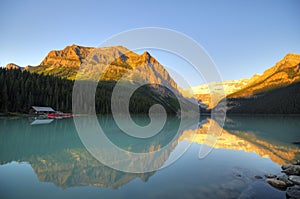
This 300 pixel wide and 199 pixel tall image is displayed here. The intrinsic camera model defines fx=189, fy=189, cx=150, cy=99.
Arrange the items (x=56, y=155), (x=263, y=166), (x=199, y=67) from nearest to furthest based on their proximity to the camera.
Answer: (x=263, y=166), (x=56, y=155), (x=199, y=67)

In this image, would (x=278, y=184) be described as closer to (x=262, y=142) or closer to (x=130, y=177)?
(x=130, y=177)

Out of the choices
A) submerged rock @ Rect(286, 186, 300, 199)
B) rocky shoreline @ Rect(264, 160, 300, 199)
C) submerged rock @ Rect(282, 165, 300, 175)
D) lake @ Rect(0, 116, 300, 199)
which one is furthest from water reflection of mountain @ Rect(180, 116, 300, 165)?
submerged rock @ Rect(286, 186, 300, 199)

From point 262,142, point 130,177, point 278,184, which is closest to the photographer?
point 278,184

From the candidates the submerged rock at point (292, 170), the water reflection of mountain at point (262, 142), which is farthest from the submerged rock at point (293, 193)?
the water reflection of mountain at point (262, 142)

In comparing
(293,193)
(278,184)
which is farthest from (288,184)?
(293,193)

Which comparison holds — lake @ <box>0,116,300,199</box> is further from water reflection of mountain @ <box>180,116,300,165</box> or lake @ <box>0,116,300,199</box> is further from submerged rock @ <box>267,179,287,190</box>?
water reflection of mountain @ <box>180,116,300,165</box>

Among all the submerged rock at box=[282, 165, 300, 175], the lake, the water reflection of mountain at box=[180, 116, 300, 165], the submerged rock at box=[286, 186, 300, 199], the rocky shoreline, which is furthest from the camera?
the water reflection of mountain at box=[180, 116, 300, 165]

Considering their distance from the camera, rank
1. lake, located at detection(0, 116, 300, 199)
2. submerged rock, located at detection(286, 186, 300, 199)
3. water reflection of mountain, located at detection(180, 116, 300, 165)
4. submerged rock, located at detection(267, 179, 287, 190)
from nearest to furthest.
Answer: submerged rock, located at detection(286, 186, 300, 199) → lake, located at detection(0, 116, 300, 199) → submerged rock, located at detection(267, 179, 287, 190) → water reflection of mountain, located at detection(180, 116, 300, 165)

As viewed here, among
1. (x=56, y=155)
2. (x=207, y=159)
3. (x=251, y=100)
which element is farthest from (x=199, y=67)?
(x=251, y=100)

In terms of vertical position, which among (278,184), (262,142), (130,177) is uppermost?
(278,184)

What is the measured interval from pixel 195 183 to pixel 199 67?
13.2 metres

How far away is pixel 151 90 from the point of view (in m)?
183

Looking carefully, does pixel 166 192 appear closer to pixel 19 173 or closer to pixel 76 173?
pixel 76 173

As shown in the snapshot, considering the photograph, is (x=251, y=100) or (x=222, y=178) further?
(x=251, y=100)
